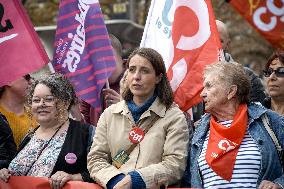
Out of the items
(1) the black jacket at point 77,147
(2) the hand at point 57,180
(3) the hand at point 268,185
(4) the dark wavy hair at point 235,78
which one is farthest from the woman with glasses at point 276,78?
(2) the hand at point 57,180

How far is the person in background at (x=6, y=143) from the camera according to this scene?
8172mm

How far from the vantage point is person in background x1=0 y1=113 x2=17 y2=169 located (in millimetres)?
8172

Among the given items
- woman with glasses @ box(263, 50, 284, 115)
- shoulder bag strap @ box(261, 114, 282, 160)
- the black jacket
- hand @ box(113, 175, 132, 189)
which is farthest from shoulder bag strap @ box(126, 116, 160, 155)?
woman with glasses @ box(263, 50, 284, 115)

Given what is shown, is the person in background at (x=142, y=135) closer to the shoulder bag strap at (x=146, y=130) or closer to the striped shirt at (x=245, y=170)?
the shoulder bag strap at (x=146, y=130)

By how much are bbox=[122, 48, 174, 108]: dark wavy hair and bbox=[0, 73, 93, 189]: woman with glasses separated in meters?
0.58

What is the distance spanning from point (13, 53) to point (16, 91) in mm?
1035

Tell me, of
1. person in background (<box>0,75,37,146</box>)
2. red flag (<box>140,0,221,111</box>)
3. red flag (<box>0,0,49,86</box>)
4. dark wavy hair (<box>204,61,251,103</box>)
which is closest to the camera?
dark wavy hair (<box>204,61,251,103</box>)

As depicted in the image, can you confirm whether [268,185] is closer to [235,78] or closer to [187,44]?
[235,78]

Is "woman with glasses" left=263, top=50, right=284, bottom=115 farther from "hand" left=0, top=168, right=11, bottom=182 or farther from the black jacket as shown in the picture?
"hand" left=0, top=168, right=11, bottom=182

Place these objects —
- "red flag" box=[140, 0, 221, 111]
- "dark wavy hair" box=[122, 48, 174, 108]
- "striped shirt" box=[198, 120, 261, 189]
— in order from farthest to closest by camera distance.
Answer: "red flag" box=[140, 0, 221, 111], "dark wavy hair" box=[122, 48, 174, 108], "striped shirt" box=[198, 120, 261, 189]

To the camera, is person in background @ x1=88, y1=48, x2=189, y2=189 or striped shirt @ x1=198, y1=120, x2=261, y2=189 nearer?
striped shirt @ x1=198, y1=120, x2=261, y2=189

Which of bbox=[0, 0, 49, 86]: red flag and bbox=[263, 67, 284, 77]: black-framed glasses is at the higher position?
bbox=[0, 0, 49, 86]: red flag

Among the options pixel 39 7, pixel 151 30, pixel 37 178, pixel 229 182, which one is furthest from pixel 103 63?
pixel 39 7

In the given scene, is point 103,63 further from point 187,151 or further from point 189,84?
point 187,151
